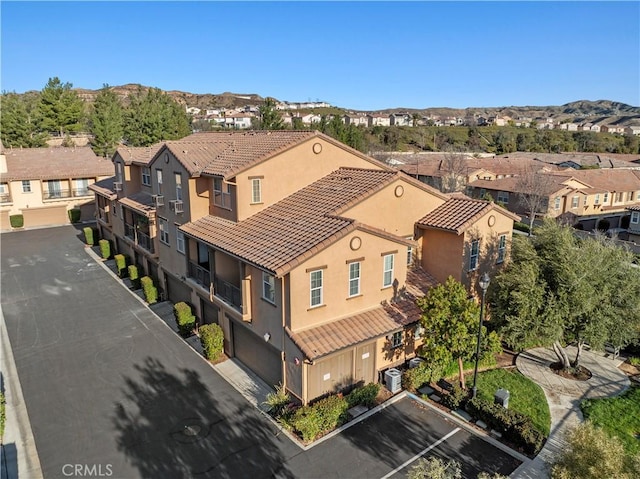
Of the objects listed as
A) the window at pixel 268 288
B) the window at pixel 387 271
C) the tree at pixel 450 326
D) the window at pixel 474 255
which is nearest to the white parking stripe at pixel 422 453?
the tree at pixel 450 326

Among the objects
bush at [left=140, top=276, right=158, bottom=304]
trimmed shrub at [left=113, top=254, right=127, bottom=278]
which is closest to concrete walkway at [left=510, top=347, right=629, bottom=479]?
bush at [left=140, top=276, right=158, bottom=304]

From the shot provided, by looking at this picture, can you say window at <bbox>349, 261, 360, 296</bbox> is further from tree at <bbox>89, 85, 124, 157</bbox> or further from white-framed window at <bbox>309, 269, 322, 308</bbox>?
tree at <bbox>89, 85, 124, 157</bbox>

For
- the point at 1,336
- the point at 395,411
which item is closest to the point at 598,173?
the point at 395,411

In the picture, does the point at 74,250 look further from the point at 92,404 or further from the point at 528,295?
the point at 528,295

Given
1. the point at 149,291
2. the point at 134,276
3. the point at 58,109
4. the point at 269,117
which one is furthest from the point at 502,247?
the point at 58,109

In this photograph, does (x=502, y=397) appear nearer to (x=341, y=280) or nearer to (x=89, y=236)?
(x=341, y=280)

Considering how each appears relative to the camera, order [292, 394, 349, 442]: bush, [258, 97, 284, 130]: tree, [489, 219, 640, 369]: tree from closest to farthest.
A: [292, 394, 349, 442]: bush < [489, 219, 640, 369]: tree < [258, 97, 284, 130]: tree
